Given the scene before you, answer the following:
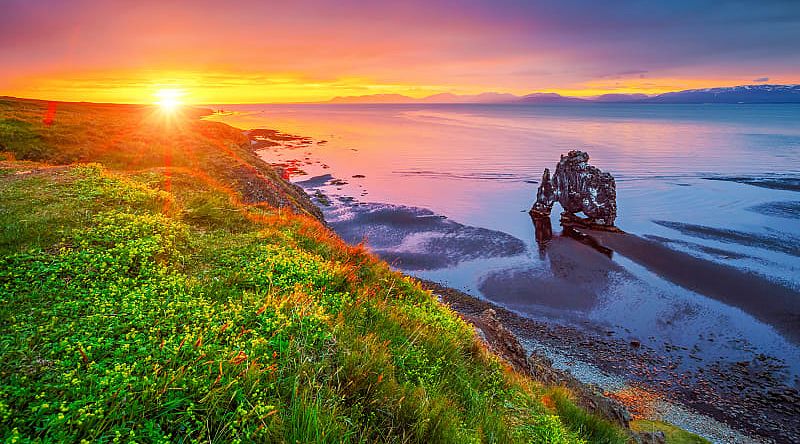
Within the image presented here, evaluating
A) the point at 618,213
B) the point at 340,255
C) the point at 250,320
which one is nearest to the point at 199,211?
the point at 340,255

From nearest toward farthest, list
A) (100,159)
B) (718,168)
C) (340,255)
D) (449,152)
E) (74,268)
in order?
(74,268), (340,255), (100,159), (718,168), (449,152)

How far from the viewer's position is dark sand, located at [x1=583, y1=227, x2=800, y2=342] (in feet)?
102

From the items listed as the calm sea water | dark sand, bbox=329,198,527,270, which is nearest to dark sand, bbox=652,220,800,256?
the calm sea water

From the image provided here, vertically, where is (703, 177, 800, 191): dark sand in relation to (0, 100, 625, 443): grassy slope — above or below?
below

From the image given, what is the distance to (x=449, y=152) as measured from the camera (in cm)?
11956

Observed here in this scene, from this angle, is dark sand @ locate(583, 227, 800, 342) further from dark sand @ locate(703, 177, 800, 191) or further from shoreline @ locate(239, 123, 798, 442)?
dark sand @ locate(703, 177, 800, 191)

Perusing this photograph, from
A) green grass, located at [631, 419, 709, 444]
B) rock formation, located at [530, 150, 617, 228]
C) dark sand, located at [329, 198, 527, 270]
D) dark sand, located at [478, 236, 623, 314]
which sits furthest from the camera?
rock formation, located at [530, 150, 617, 228]

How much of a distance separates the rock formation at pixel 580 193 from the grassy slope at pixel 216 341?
48.3 meters

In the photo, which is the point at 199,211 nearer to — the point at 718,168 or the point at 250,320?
the point at 250,320

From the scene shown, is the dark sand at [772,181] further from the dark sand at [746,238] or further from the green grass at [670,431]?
the green grass at [670,431]

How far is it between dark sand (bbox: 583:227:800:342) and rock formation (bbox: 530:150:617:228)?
6481mm

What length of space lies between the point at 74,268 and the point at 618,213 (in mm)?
64730

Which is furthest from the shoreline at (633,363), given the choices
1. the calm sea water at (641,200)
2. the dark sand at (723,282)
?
the dark sand at (723,282)

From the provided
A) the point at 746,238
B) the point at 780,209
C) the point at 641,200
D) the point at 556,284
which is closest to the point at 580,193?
the point at 641,200
